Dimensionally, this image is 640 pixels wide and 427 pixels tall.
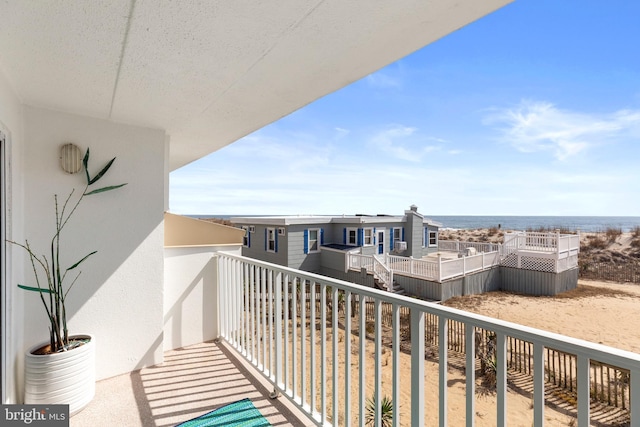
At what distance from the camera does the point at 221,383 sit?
2.40 m

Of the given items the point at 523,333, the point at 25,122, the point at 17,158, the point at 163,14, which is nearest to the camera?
the point at 523,333

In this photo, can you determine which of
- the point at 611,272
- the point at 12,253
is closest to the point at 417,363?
the point at 12,253

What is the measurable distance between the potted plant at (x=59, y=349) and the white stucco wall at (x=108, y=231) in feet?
0.19

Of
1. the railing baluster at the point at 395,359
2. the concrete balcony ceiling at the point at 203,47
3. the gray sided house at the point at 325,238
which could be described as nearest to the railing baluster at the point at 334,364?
the railing baluster at the point at 395,359

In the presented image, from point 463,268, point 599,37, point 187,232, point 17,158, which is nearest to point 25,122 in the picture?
point 17,158

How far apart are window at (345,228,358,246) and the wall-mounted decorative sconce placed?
34.4 feet

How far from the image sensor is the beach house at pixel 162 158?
1201 mm

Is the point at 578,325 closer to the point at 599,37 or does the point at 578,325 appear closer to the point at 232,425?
the point at 232,425

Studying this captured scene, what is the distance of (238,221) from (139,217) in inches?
464

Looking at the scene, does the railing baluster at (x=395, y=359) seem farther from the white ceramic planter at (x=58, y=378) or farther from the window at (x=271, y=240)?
the window at (x=271, y=240)

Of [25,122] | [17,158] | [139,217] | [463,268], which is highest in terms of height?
[25,122]

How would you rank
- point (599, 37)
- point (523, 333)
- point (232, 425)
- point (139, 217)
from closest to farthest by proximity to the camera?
1. point (523, 333)
2. point (232, 425)
3. point (139, 217)
4. point (599, 37)

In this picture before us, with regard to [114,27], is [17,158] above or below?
below

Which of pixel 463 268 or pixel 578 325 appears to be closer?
pixel 578 325
